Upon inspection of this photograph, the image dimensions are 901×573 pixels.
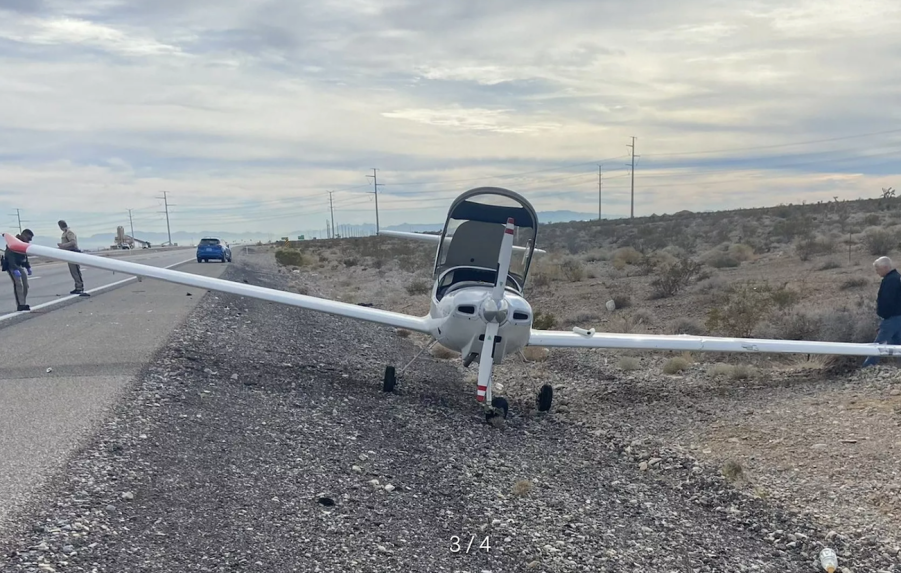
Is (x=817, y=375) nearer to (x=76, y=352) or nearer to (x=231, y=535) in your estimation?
(x=231, y=535)

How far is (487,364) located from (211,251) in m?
36.7

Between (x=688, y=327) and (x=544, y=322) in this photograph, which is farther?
(x=544, y=322)

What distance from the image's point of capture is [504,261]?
366 inches

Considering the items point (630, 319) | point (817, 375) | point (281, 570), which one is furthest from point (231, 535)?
point (630, 319)

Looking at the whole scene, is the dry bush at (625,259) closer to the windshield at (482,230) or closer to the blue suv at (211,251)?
the windshield at (482,230)

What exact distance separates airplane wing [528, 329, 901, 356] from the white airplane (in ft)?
0.05

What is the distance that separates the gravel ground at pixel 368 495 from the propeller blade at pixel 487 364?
49 cm

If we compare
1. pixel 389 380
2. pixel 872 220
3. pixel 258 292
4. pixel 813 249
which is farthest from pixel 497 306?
pixel 872 220

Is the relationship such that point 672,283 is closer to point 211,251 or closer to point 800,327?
point 800,327

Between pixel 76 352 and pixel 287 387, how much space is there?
318cm

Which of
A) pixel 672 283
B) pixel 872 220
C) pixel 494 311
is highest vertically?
pixel 494 311

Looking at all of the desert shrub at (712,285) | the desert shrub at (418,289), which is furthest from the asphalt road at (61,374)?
the desert shrub at (712,285)

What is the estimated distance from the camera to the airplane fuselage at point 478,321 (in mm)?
9469

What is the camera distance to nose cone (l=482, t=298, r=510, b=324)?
9320 mm
